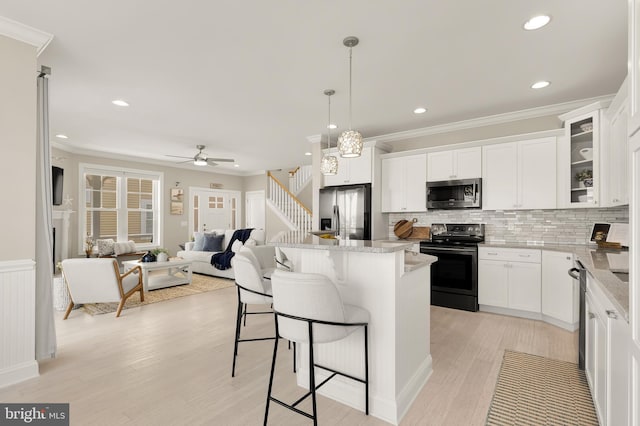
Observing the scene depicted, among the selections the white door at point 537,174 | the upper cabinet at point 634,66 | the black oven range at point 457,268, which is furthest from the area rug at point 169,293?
the upper cabinet at point 634,66

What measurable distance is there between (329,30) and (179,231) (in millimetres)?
7440

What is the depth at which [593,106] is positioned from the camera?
334 cm

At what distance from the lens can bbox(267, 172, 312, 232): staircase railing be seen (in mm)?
7516

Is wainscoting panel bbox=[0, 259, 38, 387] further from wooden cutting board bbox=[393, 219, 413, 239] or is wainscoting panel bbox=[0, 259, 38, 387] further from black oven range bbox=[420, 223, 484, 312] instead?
wooden cutting board bbox=[393, 219, 413, 239]

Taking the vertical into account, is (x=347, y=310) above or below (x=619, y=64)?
below

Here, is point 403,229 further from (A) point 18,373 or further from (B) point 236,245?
(A) point 18,373

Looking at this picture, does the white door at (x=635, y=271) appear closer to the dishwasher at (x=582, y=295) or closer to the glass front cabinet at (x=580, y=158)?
the dishwasher at (x=582, y=295)

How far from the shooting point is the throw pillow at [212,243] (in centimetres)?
704

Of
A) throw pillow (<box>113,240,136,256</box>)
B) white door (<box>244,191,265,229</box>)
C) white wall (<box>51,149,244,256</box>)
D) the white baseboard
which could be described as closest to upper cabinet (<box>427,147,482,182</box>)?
the white baseboard

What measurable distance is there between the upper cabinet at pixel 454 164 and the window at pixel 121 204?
674 cm

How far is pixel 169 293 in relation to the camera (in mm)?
5184

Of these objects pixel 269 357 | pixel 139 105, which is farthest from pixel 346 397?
pixel 139 105

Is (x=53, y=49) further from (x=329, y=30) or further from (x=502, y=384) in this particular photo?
(x=502, y=384)

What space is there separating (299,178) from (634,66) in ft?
26.5
